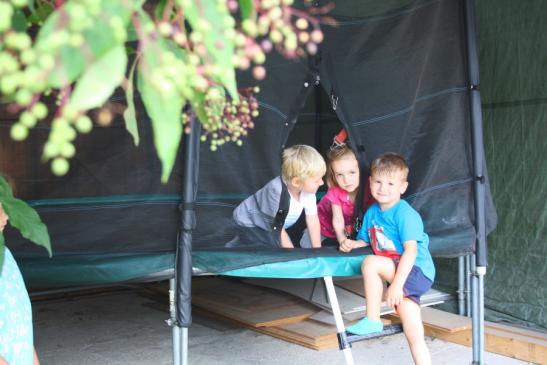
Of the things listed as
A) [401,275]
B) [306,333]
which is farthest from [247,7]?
[306,333]

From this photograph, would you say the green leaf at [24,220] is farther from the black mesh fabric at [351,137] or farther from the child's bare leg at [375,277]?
the child's bare leg at [375,277]

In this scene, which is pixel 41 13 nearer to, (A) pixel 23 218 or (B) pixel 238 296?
(A) pixel 23 218

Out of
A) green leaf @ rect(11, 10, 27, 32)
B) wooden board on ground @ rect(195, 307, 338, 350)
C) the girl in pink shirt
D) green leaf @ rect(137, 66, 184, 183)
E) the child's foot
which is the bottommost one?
wooden board on ground @ rect(195, 307, 338, 350)

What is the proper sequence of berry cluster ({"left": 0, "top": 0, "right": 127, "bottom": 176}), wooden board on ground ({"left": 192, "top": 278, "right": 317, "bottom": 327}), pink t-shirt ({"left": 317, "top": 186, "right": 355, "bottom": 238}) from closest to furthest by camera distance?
berry cluster ({"left": 0, "top": 0, "right": 127, "bottom": 176})
pink t-shirt ({"left": 317, "top": 186, "right": 355, "bottom": 238})
wooden board on ground ({"left": 192, "top": 278, "right": 317, "bottom": 327})

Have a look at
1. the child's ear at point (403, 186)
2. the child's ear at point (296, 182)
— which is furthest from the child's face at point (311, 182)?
the child's ear at point (403, 186)

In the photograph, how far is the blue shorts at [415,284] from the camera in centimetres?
258

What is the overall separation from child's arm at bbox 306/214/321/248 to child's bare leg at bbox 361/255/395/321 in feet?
1.50

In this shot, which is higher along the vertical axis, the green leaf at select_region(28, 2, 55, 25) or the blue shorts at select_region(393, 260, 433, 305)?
the green leaf at select_region(28, 2, 55, 25)

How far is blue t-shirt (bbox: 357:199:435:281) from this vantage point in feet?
8.60

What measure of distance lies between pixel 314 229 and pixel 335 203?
0.18m

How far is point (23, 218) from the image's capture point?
0.98m

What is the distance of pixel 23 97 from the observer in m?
0.46

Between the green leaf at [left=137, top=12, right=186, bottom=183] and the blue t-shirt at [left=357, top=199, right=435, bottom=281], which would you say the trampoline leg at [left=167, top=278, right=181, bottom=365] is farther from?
the green leaf at [left=137, top=12, right=186, bottom=183]

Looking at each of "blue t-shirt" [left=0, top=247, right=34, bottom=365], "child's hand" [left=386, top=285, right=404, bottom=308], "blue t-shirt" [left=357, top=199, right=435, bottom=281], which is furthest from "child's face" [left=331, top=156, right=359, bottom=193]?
"blue t-shirt" [left=0, top=247, right=34, bottom=365]
